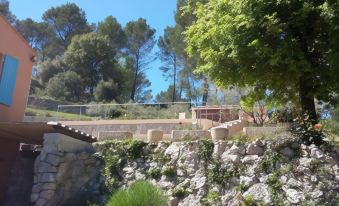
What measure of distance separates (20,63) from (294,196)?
9.95m

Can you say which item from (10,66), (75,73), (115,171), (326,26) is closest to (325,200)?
(326,26)

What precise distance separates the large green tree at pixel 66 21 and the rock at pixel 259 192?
35917mm

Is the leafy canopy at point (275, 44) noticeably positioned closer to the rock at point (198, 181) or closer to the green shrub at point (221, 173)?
the green shrub at point (221, 173)

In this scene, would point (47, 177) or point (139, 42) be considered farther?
point (139, 42)

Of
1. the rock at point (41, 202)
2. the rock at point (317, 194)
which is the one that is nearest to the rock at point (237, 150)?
the rock at point (317, 194)

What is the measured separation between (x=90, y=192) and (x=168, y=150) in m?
2.56

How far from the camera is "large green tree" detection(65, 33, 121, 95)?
1483 inches

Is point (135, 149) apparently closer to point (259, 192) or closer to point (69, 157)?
point (69, 157)

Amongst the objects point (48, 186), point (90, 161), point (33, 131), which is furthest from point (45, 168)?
point (90, 161)

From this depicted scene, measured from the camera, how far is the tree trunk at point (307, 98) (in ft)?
39.1

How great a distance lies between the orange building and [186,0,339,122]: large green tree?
20.6ft

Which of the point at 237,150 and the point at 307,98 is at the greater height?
the point at 307,98

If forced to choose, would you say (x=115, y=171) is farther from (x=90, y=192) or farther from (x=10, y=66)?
(x=10, y=66)

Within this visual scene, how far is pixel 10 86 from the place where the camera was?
1426 centimetres
